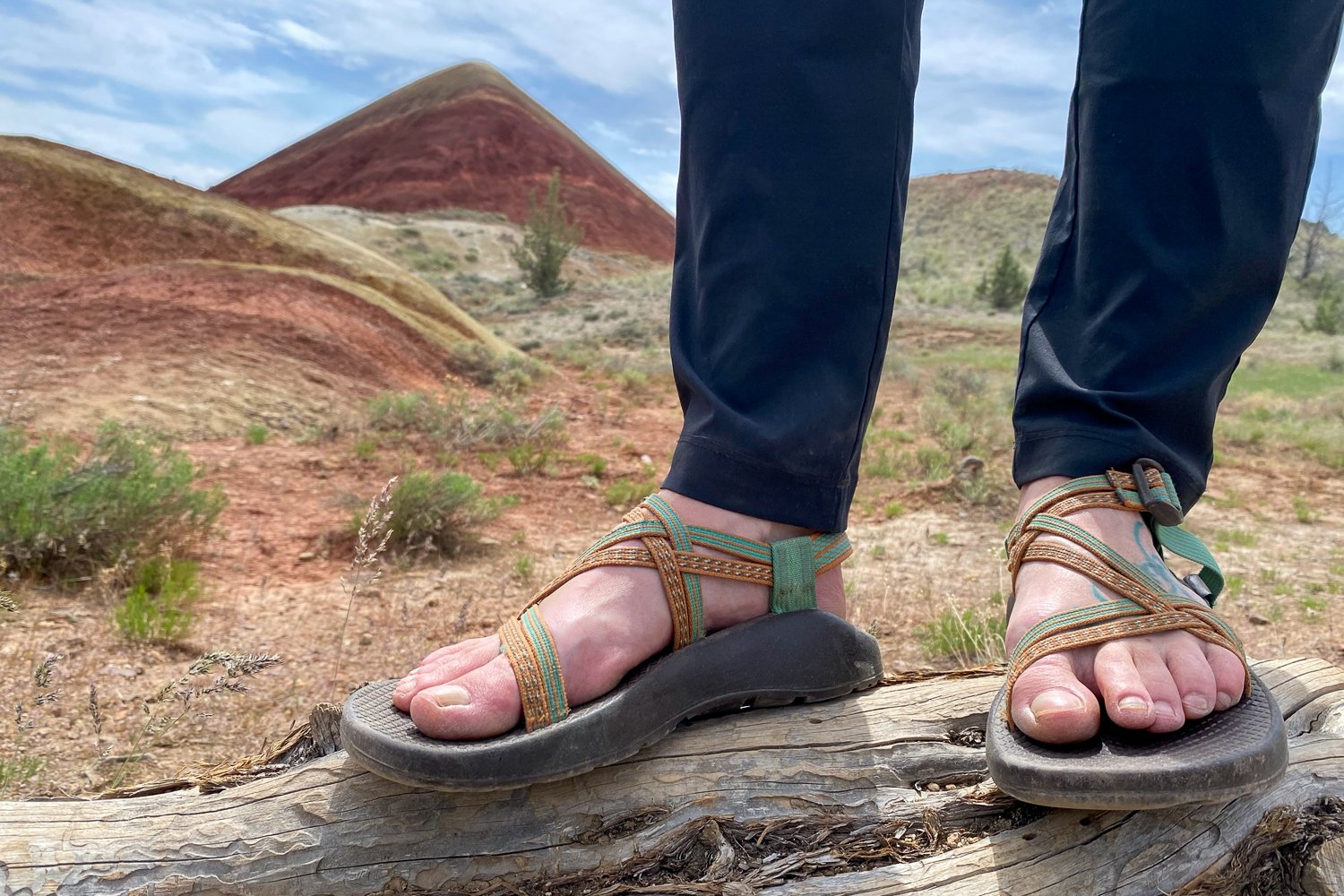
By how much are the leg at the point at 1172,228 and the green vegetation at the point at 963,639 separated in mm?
996

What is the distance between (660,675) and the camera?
1.07m

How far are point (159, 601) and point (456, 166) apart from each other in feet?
159

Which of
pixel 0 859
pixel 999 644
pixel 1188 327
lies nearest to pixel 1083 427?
pixel 1188 327

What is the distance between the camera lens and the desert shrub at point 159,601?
6.98 ft

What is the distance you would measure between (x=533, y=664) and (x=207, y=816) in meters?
0.45

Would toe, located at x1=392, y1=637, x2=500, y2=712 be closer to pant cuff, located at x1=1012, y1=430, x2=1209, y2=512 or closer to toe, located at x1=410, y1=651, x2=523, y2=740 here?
toe, located at x1=410, y1=651, x2=523, y2=740

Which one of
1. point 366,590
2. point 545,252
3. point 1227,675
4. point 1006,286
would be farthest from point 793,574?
point 545,252

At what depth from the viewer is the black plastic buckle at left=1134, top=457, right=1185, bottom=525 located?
1096 mm

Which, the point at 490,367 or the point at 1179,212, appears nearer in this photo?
the point at 1179,212

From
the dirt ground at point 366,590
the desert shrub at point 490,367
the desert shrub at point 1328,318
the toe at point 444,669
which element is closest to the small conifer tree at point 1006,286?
the desert shrub at point 1328,318

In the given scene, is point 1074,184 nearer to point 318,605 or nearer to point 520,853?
point 520,853

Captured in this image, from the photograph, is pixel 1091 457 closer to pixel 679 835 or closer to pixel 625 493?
pixel 679 835

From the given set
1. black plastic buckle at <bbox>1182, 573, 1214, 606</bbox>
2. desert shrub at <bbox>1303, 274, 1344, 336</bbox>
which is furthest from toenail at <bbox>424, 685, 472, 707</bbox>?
desert shrub at <bbox>1303, 274, 1344, 336</bbox>

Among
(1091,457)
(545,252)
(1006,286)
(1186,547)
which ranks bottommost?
(1186,547)
